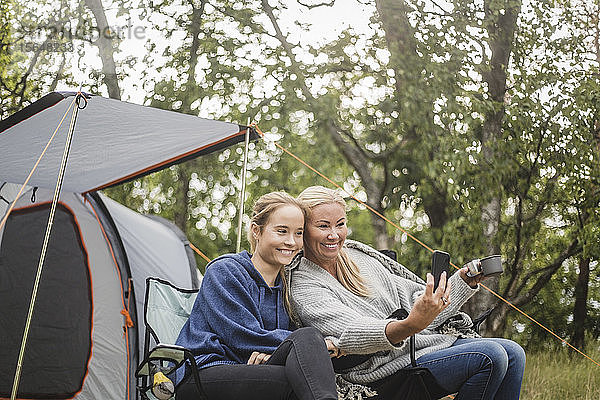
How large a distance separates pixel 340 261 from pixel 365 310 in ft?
0.52

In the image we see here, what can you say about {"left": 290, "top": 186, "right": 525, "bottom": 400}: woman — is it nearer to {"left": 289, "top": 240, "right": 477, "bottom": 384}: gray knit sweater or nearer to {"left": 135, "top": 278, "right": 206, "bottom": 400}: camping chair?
{"left": 289, "top": 240, "right": 477, "bottom": 384}: gray knit sweater

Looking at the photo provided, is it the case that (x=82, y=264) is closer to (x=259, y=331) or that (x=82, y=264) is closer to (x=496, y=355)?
(x=259, y=331)

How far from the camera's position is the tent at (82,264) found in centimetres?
279

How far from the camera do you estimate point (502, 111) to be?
452 cm

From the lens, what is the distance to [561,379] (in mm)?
3750

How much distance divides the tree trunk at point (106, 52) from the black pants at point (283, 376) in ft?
13.4

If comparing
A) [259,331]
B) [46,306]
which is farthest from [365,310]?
[46,306]

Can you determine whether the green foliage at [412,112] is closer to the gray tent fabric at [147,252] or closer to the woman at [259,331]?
the gray tent fabric at [147,252]

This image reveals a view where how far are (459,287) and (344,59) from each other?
11.3ft

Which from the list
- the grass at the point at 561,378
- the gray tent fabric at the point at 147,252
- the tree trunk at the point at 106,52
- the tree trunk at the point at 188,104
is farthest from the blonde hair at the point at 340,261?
the tree trunk at the point at 106,52

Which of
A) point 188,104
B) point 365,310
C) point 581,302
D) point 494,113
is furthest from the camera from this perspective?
point 188,104

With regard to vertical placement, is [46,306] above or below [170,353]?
below

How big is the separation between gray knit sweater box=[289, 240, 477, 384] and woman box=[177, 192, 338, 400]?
59 mm

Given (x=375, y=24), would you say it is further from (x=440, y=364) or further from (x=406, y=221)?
(x=440, y=364)
